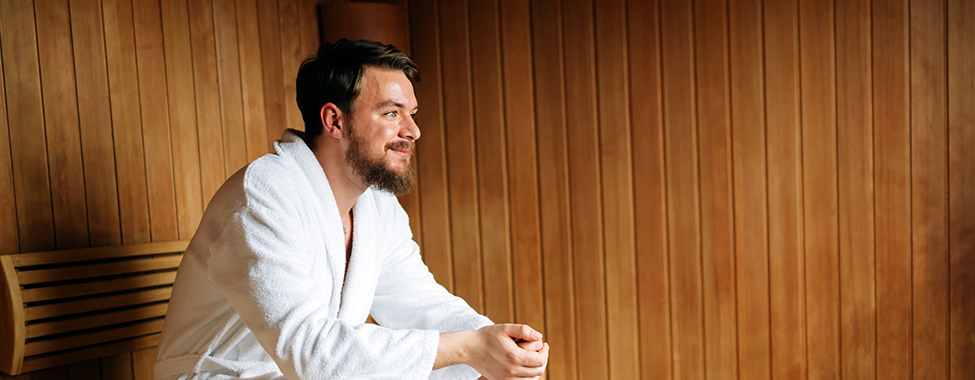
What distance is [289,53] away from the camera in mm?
2064

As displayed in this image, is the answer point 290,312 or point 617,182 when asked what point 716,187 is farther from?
point 290,312

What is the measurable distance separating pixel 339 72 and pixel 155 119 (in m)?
0.69

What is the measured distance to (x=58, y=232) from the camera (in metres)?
1.51

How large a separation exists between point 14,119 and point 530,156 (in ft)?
4.46

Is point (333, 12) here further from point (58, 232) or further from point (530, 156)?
point (58, 232)

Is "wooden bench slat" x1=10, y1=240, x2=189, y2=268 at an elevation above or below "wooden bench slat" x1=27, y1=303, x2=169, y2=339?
above

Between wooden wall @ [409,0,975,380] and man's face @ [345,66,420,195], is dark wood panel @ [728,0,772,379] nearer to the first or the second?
wooden wall @ [409,0,975,380]

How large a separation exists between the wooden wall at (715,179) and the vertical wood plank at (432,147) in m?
0.01

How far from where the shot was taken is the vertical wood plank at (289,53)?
6.71ft

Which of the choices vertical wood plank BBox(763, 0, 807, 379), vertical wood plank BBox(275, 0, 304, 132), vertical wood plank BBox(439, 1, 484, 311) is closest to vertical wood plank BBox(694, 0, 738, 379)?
vertical wood plank BBox(763, 0, 807, 379)

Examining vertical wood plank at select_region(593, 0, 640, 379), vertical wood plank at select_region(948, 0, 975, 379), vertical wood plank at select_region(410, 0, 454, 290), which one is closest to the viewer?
vertical wood plank at select_region(948, 0, 975, 379)

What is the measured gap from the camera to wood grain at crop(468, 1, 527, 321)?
2.12 meters

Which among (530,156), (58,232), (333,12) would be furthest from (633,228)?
(58,232)

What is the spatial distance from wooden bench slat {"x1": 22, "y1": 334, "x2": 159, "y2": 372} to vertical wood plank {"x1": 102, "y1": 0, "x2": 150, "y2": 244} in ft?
0.82
